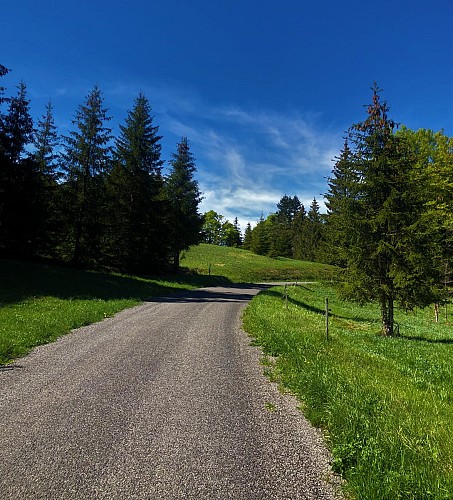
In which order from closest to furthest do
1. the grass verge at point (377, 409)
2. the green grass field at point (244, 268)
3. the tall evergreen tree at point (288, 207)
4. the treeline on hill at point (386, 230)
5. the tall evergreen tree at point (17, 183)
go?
1. the grass verge at point (377, 409)
2. the treeline on hill at point (386, 230)
3. the tall evergreen tree at point (17, 183)
4. the green grass field at point (244, 268)
5. the tall evergreen tree at point (288, 207)

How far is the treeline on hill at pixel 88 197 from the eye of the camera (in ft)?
79.6

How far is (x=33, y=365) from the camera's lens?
24.0 feet

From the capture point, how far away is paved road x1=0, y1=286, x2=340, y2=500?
3.37 meters

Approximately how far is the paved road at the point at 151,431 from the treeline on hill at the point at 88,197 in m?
20.1

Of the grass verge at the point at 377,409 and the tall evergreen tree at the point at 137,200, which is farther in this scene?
the tall evergreen tree at the point at 137,200

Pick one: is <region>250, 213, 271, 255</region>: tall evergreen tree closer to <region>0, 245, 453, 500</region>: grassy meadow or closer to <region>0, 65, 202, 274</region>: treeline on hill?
<region>0, 65, 202, 274</region>: treeline on hill

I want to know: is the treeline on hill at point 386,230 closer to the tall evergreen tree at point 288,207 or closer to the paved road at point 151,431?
the paved road at point 151,431

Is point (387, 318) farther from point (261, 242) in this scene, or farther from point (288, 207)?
point (288, 207)

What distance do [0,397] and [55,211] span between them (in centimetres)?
2478

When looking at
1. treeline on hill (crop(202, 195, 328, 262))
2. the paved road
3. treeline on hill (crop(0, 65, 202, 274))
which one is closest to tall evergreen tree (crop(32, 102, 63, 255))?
treeline on hill (crop(0, 65, 202, 274))

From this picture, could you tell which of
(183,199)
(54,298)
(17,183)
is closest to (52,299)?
(54,298)

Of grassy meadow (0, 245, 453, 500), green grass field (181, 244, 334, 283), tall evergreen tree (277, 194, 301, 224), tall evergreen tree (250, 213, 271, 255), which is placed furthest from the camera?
tall evergreen tree (277, 194, 301, 224)

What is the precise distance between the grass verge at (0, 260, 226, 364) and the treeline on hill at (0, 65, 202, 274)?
3784 millimetres

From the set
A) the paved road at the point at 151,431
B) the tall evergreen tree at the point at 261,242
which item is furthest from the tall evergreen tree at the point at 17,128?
the tall evergreen tree at the point at 261,242
